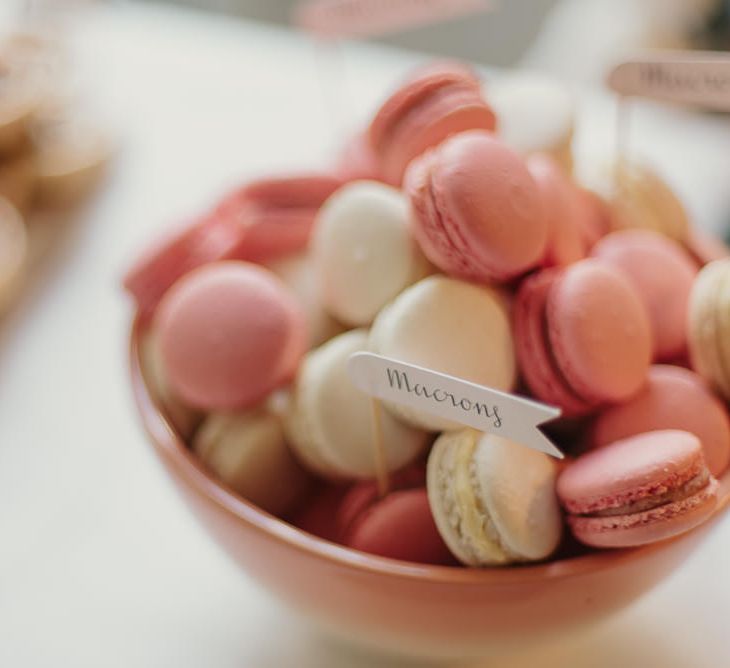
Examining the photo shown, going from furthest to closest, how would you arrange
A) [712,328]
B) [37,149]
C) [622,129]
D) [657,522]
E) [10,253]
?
[37,149] → [10,253] → [622,129] → [712,328] → [657,522]

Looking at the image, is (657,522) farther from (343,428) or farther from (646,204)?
(646,204)

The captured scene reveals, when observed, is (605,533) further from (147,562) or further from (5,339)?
(5,339)

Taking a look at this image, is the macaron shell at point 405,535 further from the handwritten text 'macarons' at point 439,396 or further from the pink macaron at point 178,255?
the pink macaron at point 178,255

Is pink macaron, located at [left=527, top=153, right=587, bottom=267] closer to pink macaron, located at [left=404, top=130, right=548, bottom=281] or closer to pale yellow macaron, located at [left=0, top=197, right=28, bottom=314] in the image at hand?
pink macaron, located at [left=404, top=130, right=548, bottom=281]

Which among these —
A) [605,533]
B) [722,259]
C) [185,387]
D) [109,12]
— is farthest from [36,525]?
[109,12]

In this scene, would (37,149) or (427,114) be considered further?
(37,149)

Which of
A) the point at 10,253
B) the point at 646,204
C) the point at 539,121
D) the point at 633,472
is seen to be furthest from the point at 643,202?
the point at 10,253

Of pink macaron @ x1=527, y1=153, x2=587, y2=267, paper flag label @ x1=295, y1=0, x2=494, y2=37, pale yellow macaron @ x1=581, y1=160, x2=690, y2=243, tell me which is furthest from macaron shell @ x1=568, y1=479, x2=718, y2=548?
paper flag label @ x1=295, y1=0, x2=494, y2=37
